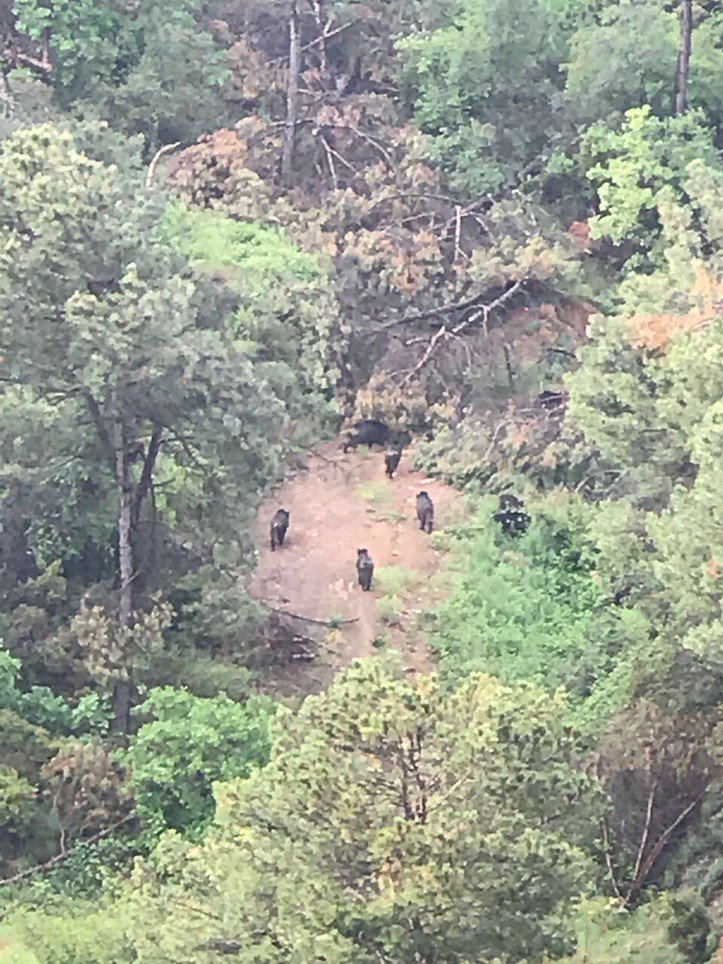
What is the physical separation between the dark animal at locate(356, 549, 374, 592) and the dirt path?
132 millimetres

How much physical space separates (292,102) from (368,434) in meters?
6.85

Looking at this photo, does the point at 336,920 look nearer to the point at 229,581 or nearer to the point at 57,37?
the point at 229,581

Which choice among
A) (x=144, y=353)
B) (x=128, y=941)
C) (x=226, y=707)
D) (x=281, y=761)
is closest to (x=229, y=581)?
(x=226, y=707)

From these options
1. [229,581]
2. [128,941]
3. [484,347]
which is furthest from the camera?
[484,347]

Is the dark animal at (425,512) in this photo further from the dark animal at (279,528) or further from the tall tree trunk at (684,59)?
the tall tree trunk at (684,59)

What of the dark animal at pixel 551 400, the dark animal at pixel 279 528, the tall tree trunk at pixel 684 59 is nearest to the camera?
the dark animal at pixel 279 528

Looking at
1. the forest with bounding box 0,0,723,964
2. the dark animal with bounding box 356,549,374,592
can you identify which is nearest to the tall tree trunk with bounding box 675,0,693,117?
the forest with bounding box 0,0,723,964

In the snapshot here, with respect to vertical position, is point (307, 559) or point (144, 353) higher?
point (144, 353)

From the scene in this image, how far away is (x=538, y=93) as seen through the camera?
23.9 metres

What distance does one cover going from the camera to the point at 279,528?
18.3m

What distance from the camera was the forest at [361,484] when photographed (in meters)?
7.45

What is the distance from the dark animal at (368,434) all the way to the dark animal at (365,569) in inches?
157

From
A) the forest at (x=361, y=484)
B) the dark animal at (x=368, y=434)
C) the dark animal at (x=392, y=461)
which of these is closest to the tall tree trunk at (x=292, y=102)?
the forest at (x=361, y=484)

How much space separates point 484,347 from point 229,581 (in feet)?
26.1
